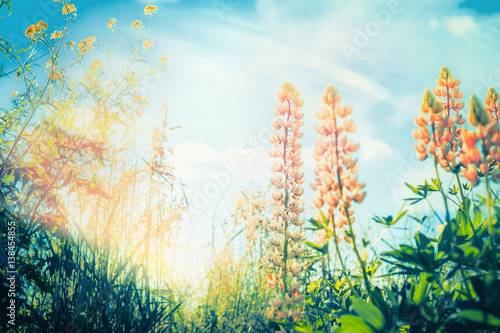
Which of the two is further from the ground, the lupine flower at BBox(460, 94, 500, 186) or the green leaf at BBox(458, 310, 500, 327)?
the lupine flower at BBox(460, 94, 500, 186)

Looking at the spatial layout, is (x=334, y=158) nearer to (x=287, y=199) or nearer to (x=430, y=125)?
(x=430, y=125)

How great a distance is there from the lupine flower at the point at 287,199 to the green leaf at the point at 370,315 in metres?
0.65

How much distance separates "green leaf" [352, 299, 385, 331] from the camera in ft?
2.83

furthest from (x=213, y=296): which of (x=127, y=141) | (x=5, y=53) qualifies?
(x=5, y=53)

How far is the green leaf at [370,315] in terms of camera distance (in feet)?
2.83

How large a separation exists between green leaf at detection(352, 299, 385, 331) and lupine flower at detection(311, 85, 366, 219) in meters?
0.30

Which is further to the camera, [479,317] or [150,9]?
[150,9]

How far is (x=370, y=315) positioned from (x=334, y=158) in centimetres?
52

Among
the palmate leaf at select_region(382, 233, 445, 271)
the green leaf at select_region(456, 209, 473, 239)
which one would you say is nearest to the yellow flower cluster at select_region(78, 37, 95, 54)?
the palmate leaf at select_region(382, 233, 445, 271)

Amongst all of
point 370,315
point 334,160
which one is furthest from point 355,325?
point 334,160

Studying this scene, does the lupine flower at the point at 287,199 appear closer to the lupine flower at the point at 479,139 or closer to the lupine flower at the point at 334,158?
the lupine flower at the point at 334,158

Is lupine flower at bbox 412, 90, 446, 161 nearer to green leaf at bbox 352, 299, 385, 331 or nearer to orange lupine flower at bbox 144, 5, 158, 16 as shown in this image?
green leaf at bbox 352, 299, 385, 331

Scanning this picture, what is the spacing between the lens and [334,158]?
1.08 m

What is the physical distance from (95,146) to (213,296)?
188 cm
